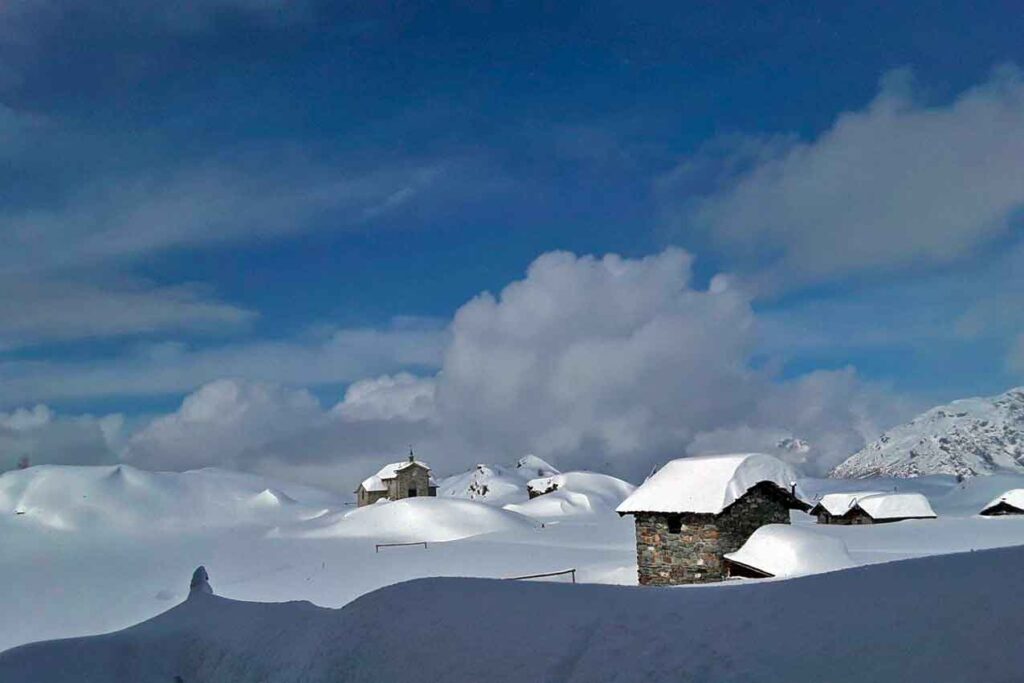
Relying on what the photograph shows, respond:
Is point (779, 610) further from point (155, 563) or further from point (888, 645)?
point (155, 563)

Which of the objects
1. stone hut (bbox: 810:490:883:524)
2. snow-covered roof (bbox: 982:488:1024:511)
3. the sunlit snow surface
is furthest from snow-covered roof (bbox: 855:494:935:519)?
snow-covered roof (bbox: 982:488:1024:511)

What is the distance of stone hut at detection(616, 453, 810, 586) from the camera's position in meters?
25.5

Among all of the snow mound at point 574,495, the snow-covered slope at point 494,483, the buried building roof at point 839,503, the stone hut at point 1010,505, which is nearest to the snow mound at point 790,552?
the buried building roof at point 839,503

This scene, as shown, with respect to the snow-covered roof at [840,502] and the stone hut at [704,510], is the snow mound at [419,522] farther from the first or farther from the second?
the stone hut at [704,510]

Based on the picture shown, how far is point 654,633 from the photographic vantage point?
503cm

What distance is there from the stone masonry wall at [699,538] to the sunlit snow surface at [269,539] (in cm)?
203

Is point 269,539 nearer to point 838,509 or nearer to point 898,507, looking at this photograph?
point 838,509

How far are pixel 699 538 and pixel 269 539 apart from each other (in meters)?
42.4

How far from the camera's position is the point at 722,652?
4.61 m

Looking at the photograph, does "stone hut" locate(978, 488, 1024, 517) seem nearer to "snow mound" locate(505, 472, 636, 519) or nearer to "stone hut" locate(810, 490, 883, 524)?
"stone hut" locate(810, 490, 883, 524)

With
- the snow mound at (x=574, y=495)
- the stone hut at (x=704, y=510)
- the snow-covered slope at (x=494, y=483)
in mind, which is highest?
the snow-covered slope at (x=494, y=483)

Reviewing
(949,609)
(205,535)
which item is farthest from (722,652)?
(205,535)

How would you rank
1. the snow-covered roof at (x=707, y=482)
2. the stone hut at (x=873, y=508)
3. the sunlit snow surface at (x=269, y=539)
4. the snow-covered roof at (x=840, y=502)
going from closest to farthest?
the snow-covered roof at (x=707, y=482) < the sunlit snow surface at (x=269, y=539) < the stone hut at (x=873, y=508) < the snow-covered roof at (x=840, y=502)

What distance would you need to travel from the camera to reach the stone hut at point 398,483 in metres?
66.0
